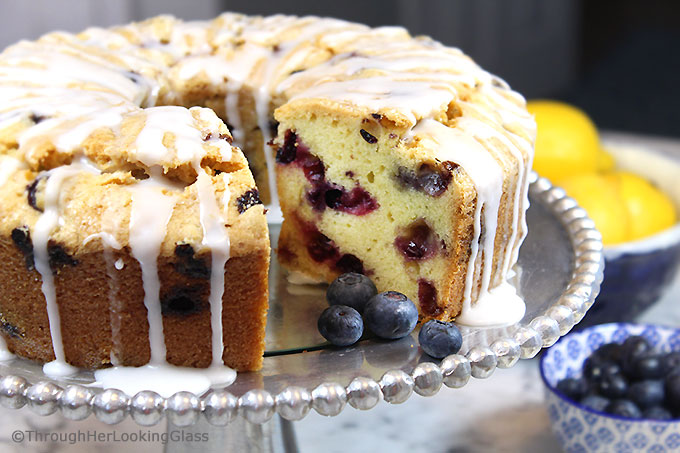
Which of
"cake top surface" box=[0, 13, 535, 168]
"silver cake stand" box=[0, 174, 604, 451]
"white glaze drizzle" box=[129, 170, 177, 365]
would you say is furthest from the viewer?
"cake top surface" box=[0, 13, 535, 168]

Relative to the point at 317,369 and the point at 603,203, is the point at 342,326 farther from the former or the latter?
the point at 603,203

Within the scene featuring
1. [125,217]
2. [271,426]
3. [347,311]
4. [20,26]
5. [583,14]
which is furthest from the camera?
[583,14]

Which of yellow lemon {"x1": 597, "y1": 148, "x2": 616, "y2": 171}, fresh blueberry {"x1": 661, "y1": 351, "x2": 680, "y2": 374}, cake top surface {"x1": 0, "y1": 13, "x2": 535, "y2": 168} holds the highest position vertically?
cake top surface {"x1": 0, "y1": 13, "x2": 535, "y2": 168}

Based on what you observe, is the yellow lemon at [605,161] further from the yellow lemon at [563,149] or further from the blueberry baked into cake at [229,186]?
the blueberry baked into cake at [229,186]

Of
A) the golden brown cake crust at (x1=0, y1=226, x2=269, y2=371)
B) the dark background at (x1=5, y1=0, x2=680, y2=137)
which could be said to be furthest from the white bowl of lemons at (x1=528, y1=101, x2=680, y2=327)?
the dark background at (x1=5, y1=0, x2=680, y2=137)

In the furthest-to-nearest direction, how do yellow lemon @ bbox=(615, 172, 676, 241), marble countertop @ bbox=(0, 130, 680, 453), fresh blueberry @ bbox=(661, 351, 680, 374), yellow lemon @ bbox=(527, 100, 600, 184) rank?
yellow lemon @ bbox=(527, 100, 600, 184) → yellow lemon @ bbox=(615, 172, 676, 241) → marble countertop @ bbox=(0, 130, 680, 453) → fresh blueberry @ bbox=(661, 351, 680, 374)

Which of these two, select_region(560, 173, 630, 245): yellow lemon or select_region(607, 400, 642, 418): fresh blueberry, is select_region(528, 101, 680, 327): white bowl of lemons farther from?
select_region(607, 400, 642, 418): fresh blueberry

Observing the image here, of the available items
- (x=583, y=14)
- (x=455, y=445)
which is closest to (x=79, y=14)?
(x=455, y=445)

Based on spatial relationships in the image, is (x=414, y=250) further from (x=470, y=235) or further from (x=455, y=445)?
(x=455, y=445)
